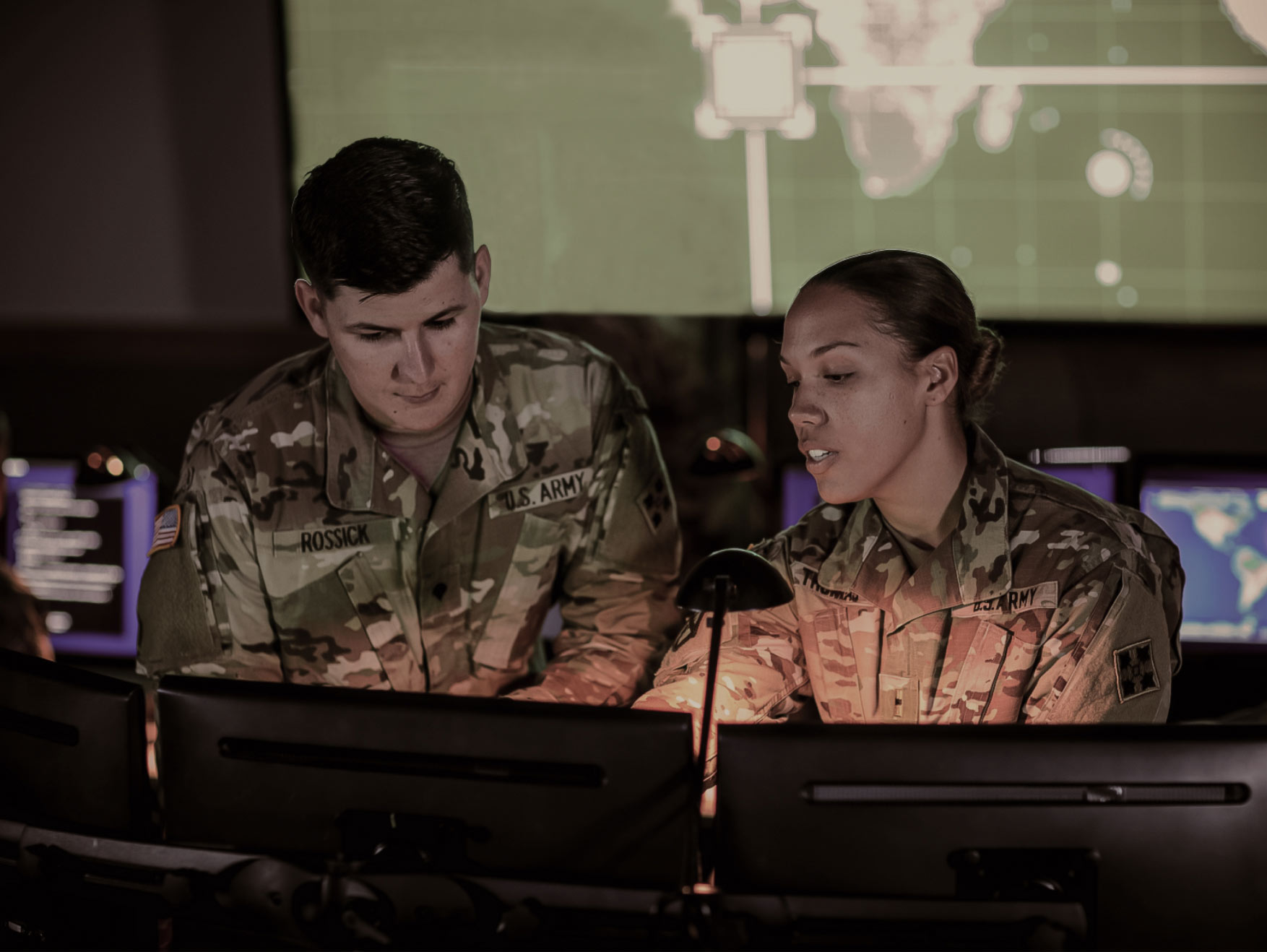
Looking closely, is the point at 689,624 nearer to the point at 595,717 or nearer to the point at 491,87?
the point at 595,717

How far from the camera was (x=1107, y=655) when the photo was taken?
148 centimetres

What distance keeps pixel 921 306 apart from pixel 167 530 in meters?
1.15

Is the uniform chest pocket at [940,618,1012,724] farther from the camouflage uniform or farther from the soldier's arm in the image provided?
the camouflage uniform

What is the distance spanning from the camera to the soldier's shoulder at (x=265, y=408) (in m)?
1.90

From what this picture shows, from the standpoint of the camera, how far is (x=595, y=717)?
1085 mm

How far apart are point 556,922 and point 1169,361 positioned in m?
2.59

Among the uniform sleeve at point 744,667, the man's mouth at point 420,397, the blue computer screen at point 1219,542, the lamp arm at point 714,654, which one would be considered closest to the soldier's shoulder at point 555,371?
the man's mouth at point 420,397

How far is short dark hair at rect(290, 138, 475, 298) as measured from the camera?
161 cm

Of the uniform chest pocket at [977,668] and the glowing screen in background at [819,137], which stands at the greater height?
the glowing screen in background at [819,137]

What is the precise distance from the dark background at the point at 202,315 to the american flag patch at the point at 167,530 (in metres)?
1.38

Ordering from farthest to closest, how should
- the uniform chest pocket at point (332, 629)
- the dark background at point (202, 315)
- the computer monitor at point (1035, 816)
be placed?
the dark background at point (202, 315), the uniform chest pocket at point (332, 629), the computer monitor at point (1035, 816)

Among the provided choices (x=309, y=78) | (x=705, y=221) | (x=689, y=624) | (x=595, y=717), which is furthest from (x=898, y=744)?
(x=309, y=78)

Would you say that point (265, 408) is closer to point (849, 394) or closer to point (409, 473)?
point (409, 473)

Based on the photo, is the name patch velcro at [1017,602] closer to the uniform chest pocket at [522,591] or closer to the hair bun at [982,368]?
the hair bun at [982,368]
